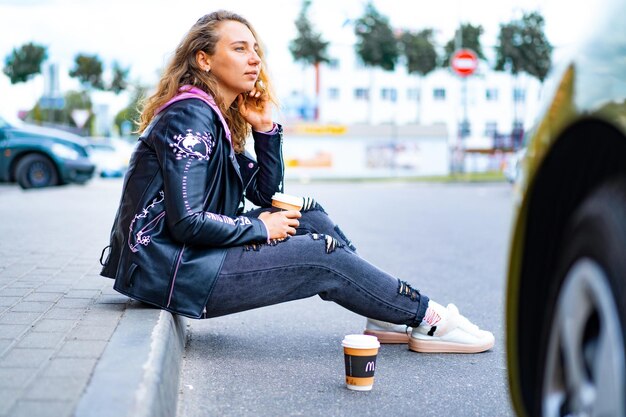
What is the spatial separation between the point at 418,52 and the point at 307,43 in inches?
332

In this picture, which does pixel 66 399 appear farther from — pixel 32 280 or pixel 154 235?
pixel 32 280

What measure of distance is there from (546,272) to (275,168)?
264cm

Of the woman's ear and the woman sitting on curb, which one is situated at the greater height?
the woman's ear

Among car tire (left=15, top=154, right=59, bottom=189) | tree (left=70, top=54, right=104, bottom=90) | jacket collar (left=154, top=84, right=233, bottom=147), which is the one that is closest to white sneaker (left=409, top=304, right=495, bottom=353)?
jacket collar (left=154, top=84, right=233, bottom=147)

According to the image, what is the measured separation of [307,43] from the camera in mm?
71438

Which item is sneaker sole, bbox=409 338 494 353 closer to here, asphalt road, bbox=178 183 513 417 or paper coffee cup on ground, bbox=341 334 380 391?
asphalt road, bbox=178 183 513 417

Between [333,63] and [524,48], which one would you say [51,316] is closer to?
[524,48]

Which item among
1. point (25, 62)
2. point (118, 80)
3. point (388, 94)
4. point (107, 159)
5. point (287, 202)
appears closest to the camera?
point (287, 202)

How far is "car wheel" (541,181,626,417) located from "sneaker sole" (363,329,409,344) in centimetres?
234

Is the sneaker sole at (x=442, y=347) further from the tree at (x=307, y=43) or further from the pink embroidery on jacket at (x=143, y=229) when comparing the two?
the tree at (x=307, y=43)

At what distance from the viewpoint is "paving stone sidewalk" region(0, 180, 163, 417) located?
2730 mm

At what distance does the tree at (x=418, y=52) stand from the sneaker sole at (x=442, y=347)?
68003mm

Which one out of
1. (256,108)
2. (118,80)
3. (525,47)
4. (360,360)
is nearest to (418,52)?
(525,47)

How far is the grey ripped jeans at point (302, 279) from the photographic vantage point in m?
4.04
